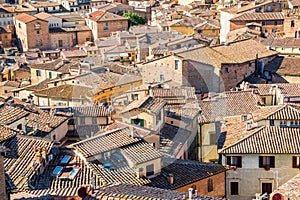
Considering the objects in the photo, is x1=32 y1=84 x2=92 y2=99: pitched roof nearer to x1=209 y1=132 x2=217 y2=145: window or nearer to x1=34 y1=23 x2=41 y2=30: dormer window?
x1=209 y1=132 x2=217 y2=145: window

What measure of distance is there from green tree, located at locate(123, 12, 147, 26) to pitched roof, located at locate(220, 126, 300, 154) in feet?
136

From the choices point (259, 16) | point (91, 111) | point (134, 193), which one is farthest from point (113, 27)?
point (134, 193)

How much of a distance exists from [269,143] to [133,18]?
43.2m

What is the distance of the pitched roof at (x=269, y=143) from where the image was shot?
2244cm

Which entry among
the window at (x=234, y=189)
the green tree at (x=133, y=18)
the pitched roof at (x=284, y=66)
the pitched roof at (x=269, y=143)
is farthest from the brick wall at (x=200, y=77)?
the green tree at (x=133, y=18)

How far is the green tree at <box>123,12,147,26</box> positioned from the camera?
63.4m

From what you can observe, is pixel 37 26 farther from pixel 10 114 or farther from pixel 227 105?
pixel 10 114

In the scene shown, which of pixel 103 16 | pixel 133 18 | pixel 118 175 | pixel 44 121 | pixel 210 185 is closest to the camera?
pixel 118 175

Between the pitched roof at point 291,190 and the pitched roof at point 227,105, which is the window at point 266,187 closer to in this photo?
the pitched roof at point 291,190

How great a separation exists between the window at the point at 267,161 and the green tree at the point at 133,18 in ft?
138

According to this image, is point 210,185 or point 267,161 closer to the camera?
point 210,185

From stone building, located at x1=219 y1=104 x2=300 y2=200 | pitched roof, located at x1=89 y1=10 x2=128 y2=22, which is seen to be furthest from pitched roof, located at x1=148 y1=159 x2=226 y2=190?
pitched roof, located at x1=89 y1=10 x2=128 y2=22

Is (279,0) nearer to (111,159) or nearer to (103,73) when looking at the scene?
(103,73)

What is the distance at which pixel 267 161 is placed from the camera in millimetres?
22625
